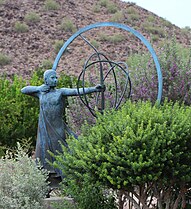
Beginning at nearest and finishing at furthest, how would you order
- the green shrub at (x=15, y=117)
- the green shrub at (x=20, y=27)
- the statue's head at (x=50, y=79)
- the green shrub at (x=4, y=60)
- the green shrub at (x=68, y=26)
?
the statue's head at (x=50, y=79) < the green shrub at (x=15, y=117) < the green shrub at (x=4, y=60) < the green shrub at (x=20, y=27) < the green shrub at (x=68, y=26)

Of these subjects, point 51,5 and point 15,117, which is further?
point 51,5

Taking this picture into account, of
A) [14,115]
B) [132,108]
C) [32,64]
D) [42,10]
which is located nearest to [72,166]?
[132,108]

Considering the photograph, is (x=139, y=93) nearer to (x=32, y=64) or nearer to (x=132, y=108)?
(x=132, y=108)

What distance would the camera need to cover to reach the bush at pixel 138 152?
503 cm

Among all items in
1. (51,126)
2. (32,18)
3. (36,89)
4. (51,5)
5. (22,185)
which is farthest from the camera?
(51,5)

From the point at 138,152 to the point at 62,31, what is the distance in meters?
23.4

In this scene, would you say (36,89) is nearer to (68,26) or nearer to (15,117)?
(15,117)

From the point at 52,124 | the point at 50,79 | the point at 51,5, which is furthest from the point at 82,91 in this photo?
the point at 51,5

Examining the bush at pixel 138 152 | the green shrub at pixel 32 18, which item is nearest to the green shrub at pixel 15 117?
the bush at pixel 138 152

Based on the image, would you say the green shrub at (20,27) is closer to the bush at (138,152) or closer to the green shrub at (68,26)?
Answer: the green shrub at (68,26)

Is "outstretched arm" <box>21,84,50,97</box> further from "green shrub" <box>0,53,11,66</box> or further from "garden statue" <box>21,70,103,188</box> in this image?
"green shrub" <box>0,53,11,66</box>

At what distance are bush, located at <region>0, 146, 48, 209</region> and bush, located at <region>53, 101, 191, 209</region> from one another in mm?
484

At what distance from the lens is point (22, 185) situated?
5738 millimetres

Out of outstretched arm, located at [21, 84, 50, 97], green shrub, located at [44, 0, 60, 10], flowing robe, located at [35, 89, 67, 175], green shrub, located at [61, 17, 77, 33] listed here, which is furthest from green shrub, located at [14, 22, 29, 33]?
flowing robe, located at [35, 89, 67, 175]
